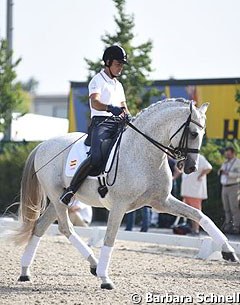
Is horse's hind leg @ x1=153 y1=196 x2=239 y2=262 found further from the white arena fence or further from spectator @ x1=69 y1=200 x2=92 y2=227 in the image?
spectator @ x1=69 y1=200 x2=92 y2=227

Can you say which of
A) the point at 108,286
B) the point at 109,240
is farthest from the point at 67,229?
the point at 108,286

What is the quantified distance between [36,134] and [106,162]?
71.5 feet

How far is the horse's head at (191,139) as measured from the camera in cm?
877

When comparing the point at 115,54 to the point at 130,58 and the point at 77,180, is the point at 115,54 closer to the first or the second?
the point at 77,180

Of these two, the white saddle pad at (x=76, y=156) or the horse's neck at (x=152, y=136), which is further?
the white saddle pad at (x=76, y=156)

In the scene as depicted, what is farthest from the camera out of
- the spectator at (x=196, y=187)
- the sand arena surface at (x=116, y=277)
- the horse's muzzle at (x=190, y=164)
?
the spectator at (x=196, y=187)

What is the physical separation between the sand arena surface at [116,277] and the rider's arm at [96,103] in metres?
2.04

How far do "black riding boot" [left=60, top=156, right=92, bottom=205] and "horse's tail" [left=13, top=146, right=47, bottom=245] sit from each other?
2.27 ft

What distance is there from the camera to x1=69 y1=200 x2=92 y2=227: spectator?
53.0 ft

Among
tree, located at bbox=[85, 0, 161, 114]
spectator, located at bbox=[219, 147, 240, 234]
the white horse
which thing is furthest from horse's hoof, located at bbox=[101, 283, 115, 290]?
tree, located at bbox=[85, 0, 161, 114]

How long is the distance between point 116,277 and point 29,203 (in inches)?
57.9

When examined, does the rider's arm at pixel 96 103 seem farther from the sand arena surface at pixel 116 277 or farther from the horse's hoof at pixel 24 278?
the horse's hoof at pixel 24 278

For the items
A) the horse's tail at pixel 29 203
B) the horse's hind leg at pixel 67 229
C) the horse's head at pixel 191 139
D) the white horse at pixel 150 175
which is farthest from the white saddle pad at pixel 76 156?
the horse's head at pixel 191 139

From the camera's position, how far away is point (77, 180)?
947 centimetres
